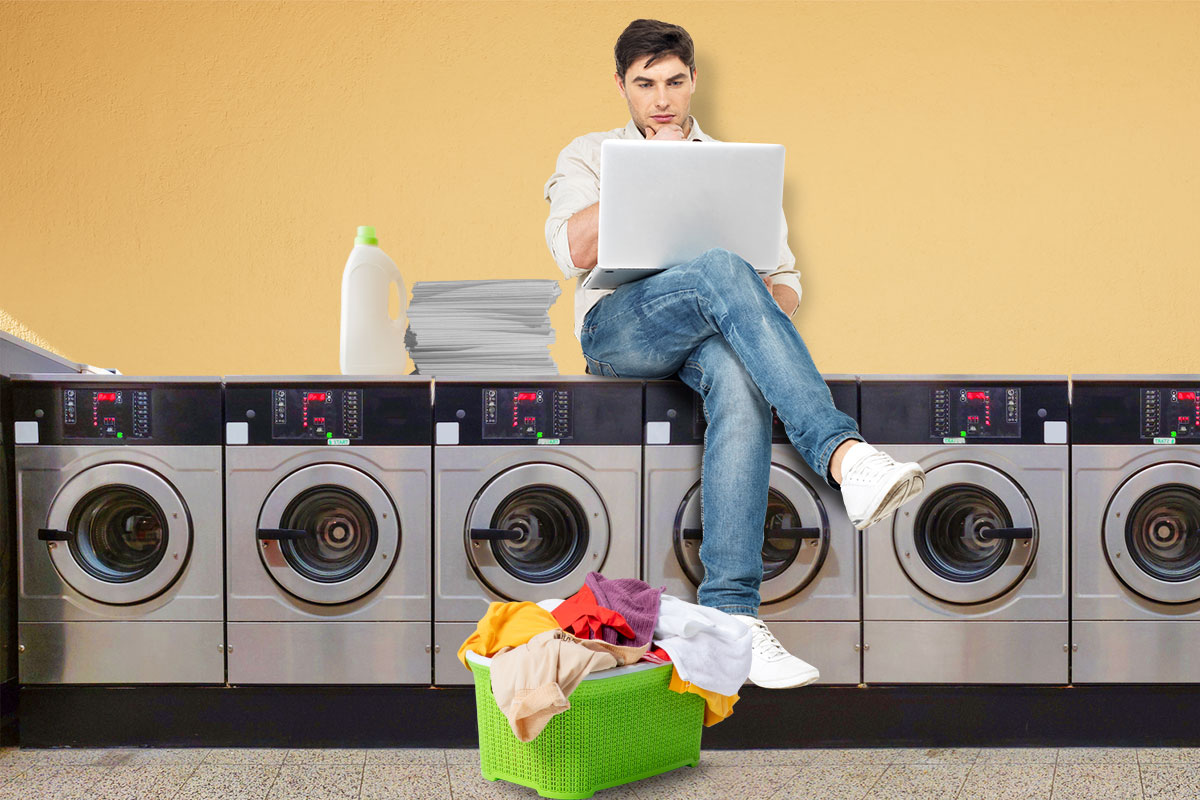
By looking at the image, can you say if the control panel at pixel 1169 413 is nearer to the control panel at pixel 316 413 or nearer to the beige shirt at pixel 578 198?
the beige shirt at pixel 578 198

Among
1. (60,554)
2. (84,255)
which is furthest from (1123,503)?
(84,255)

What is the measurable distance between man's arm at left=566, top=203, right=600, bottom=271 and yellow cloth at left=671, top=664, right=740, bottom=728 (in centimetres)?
91

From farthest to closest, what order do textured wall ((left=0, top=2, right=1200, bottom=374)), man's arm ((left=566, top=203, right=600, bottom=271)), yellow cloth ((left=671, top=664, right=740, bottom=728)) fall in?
textured wall ((left=0, top=2, right=1200, bottom=374))
man's arm ((left=566, top=203, right=600, bottom=271))
yellow cloth ((left=671, top=664, right=740, bottom=728))

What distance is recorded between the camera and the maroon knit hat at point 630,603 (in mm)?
1772

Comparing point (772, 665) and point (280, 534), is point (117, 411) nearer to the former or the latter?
point (280, 534)

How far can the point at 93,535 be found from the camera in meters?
2.18

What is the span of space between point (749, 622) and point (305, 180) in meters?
2.07

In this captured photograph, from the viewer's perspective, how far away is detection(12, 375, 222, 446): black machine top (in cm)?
215

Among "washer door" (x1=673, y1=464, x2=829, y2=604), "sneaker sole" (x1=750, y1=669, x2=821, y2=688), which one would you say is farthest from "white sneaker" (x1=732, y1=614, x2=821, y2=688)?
"washer door" (x1=673, y1=464, x2=829, y2=604)

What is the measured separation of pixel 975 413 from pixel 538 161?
62.4 inches

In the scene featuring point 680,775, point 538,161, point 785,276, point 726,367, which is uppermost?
point 538,161

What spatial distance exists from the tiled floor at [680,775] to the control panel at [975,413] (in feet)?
2.40

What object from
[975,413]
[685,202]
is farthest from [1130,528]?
[685,202]

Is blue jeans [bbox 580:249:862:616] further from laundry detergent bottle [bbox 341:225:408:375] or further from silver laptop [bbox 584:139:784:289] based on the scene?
laundry detergent bottle [bbox 341:225:408:375]
